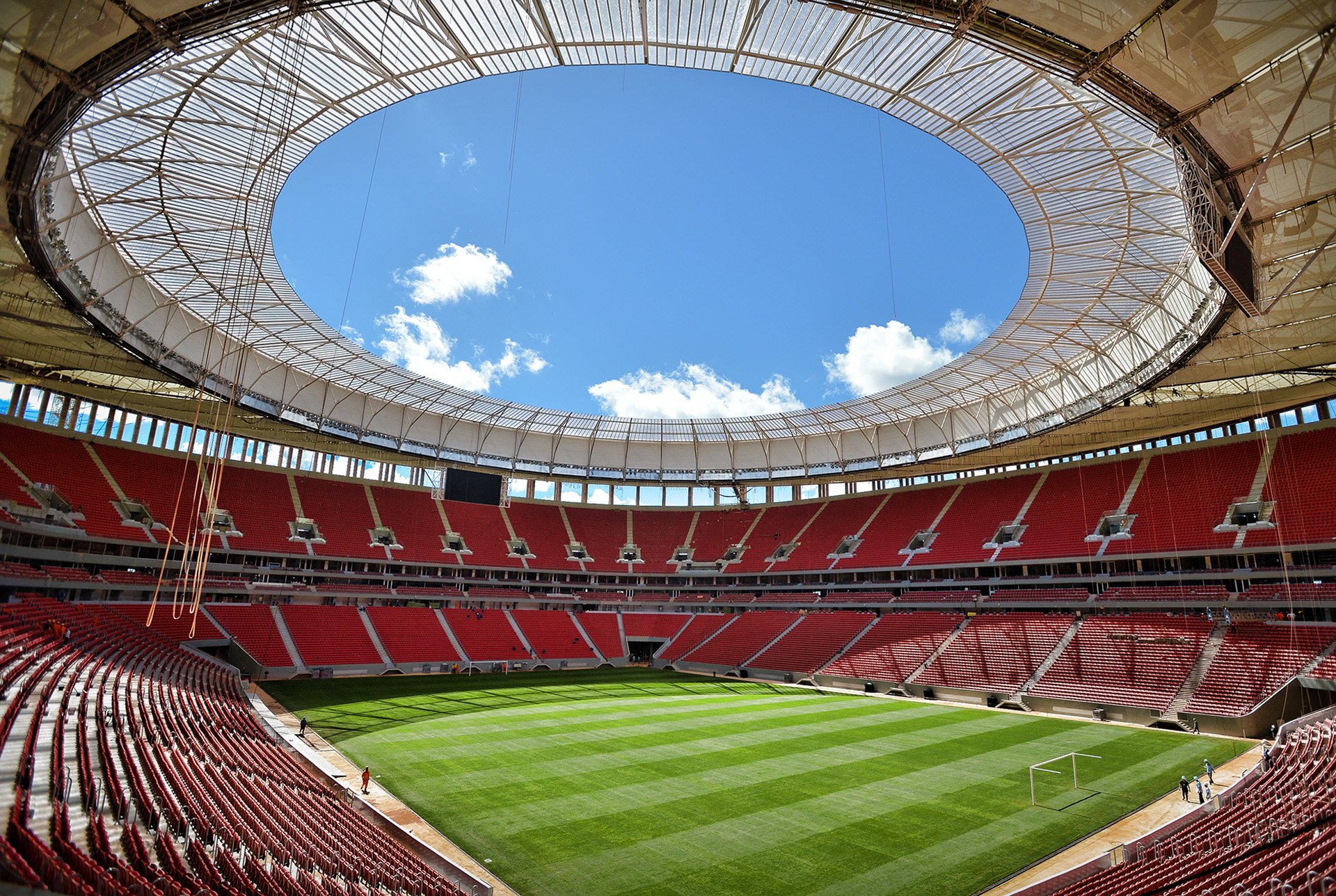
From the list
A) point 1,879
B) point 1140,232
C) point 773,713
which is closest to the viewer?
point 1,879

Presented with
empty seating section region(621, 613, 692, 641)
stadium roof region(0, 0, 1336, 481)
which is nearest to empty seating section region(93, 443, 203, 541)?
stadium roof region(0, 0, 1336, 481)

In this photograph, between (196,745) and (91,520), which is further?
(91,520)

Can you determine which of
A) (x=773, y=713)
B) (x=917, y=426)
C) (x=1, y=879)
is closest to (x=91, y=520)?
(x=773, y=713)

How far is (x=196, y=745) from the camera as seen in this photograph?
1750cm

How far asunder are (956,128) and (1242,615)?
2839 centimetres

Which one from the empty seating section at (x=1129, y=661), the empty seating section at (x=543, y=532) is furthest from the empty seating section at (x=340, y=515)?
the empty seating section at (x=1129, y=661)

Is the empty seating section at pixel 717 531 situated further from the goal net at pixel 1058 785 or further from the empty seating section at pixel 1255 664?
the goal net at pixel 1058 785

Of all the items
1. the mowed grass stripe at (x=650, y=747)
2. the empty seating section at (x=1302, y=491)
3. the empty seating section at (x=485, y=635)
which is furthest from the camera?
the empty seating section at (x=485, y=635)

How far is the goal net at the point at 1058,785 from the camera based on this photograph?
19016 millimetres

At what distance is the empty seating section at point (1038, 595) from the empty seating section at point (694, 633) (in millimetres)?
19397

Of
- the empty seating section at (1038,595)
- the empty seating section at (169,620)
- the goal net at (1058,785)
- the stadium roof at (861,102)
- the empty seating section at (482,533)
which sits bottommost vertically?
the goal net at (1058,785)

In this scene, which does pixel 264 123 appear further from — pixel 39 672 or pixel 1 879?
pixel 1 879

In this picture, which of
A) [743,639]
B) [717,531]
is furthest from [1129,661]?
[717,531]

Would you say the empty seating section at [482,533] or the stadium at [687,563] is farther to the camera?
the empty seating section at [482,533]
